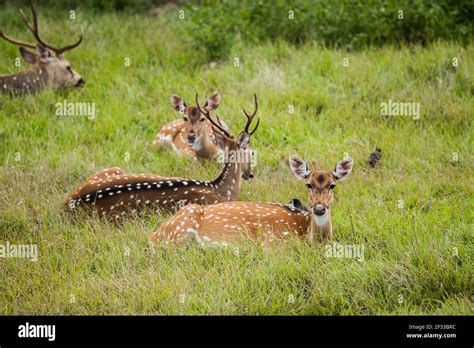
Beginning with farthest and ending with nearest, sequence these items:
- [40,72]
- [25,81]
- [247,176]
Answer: [40,72] → [25,81] → [247,176]

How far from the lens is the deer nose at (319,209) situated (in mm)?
6621

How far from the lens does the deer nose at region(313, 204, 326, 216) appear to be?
6.62m

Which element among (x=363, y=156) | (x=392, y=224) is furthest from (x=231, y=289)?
(x=363, y=156)

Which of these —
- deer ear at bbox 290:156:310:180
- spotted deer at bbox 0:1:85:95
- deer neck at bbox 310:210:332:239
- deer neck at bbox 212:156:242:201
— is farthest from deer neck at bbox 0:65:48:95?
deer neck at bbox 310:210:332:239

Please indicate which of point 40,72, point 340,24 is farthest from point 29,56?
point 340,24

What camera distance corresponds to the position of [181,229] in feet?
22.5

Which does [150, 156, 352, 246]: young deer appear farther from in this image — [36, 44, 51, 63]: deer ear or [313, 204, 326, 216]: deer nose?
[36, 44, 51, 63]: deer ear

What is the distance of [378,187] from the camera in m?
7.79

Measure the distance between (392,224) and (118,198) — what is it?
2.33 meters

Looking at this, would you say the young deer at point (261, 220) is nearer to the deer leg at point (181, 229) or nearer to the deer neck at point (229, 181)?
the deer leg at point (181, 229)

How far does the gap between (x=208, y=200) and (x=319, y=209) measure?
1396 millimetres

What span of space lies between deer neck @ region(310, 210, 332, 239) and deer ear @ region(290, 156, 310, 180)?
0.47m

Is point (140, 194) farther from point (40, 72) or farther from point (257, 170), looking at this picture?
point (40, 72)
